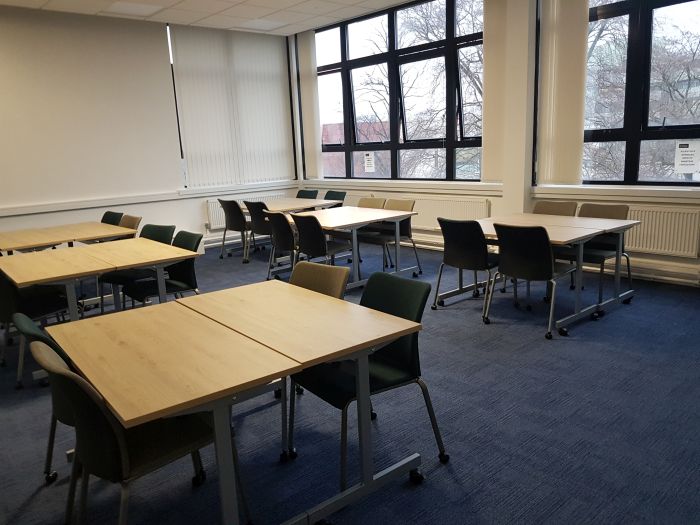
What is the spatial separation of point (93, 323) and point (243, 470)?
936mm

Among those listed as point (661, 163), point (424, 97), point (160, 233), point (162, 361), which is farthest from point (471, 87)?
point (162, 361)

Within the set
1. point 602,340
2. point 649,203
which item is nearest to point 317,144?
point 649,203

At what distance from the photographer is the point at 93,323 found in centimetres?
225

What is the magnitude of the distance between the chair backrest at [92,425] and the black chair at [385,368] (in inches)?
31.9

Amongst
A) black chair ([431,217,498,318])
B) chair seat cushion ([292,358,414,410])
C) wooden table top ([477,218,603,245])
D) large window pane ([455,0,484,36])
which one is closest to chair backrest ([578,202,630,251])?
wooden table top ([477,218,603,245])

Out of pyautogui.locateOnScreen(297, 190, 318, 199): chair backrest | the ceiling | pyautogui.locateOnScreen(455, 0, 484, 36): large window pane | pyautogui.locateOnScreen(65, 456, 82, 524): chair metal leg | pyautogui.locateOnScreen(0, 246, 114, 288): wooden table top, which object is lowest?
pyautogui.locateOnScreen(65, 456, 82, 524): chair metal leg

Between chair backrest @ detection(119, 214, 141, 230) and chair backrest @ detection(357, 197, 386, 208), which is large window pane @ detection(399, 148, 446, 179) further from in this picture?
chair backrest @ detection(119, 214, 141, 230)

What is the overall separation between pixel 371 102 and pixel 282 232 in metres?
3.24

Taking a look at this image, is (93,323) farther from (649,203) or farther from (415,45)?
(415,45)

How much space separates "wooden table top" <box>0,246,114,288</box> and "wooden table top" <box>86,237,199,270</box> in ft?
0.23

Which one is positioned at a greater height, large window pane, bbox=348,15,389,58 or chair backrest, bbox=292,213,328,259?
large window pane, bbox=348,15,389,58

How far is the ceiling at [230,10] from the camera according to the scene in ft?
19.6

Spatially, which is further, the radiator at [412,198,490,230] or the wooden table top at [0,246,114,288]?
the radiator at [412,198,490,230]

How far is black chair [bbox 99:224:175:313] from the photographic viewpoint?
13.9ft
